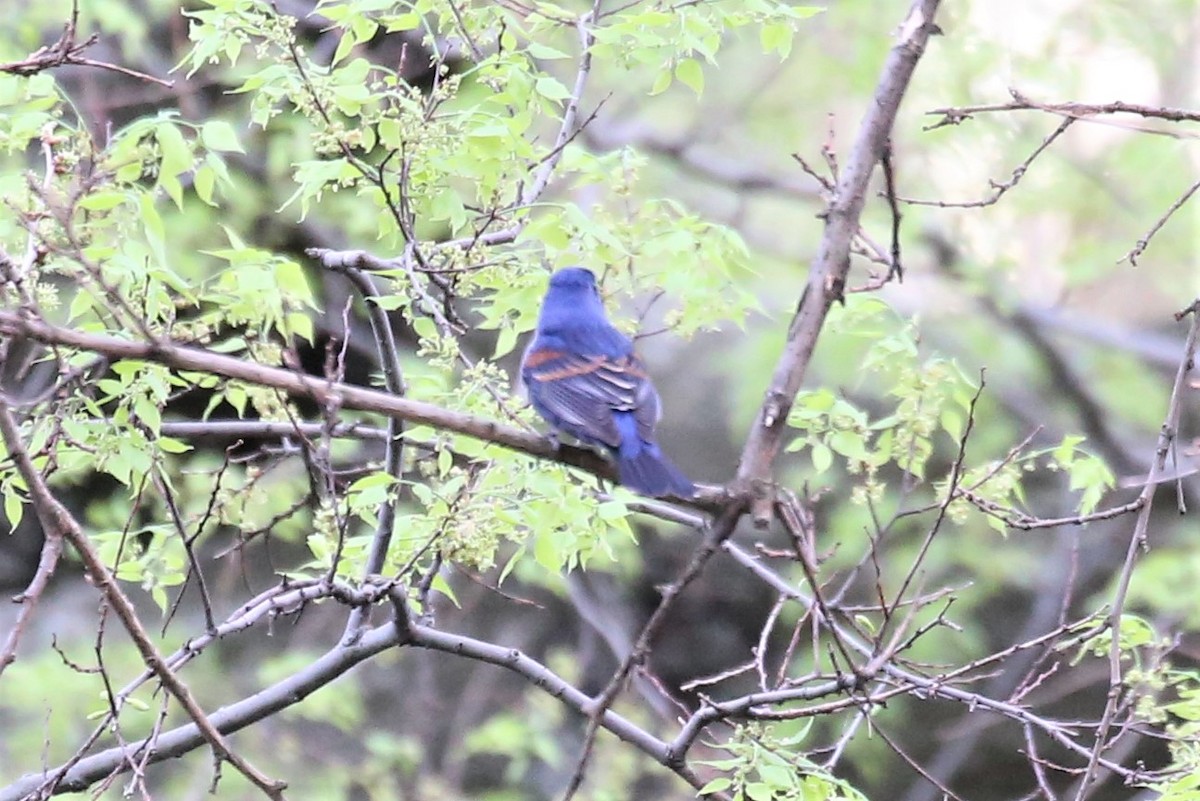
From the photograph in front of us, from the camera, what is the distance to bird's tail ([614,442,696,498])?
2643 millimetres

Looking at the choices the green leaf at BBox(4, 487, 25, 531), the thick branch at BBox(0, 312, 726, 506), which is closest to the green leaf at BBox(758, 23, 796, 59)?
the thick branch at BBox(0, 312, 726, 506)

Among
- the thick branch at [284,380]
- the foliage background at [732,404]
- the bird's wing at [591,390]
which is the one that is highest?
Result: the thick branch at [284,380]

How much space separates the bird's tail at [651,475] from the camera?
264 centimetres

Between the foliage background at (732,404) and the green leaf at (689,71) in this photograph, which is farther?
the foliage background at (732,404)

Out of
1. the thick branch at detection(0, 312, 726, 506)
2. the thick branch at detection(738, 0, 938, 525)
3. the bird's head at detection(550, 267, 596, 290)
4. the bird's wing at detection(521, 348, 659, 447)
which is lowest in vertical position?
the bird's wing at detection(521, 348, 659, 447)

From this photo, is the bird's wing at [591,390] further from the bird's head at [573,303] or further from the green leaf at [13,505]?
the green leaf at [13,505]

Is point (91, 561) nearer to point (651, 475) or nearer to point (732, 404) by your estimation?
point (651, 475)

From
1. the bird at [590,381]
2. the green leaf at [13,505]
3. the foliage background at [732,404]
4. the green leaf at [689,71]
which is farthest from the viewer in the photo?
the foliage background at [732,404]

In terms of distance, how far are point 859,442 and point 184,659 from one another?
1.54 metres

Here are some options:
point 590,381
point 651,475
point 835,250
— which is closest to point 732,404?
point 590,381

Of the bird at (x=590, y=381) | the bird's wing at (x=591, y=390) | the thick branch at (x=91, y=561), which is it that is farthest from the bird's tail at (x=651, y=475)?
the thick branch at (x=91, y=561)

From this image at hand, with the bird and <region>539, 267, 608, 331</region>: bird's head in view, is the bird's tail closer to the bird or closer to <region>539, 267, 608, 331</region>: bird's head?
the bird

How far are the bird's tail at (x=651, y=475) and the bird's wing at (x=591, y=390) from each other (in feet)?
0.37

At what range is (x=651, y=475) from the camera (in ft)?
9.05
